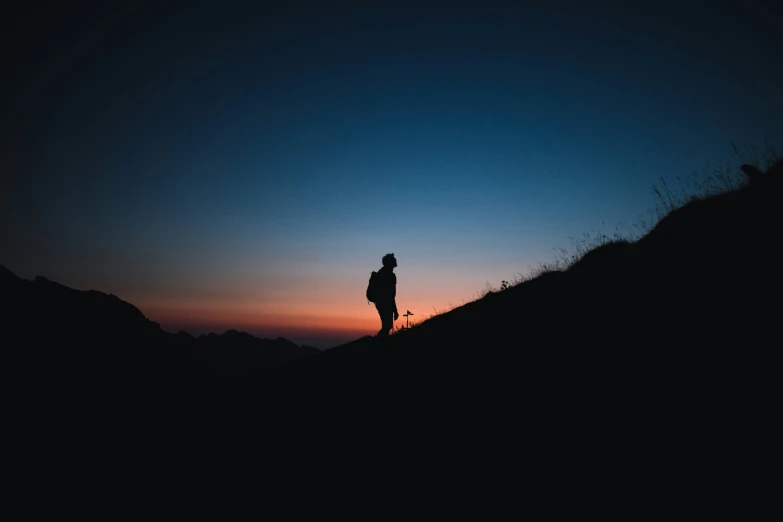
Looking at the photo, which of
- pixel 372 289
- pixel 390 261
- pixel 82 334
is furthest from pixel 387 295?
pixel 82 334

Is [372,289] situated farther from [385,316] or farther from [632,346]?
[632,346]

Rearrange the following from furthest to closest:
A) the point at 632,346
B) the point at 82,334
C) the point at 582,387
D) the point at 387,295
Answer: the point at 82,334, the point at 387,295, the point at 632,346, the point at 582,387

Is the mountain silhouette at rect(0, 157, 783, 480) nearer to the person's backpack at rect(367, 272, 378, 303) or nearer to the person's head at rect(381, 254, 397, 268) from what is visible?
the person's backpack at rect(367, 272, 378, 303)

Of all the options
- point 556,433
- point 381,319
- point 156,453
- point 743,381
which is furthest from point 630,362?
point 381,319

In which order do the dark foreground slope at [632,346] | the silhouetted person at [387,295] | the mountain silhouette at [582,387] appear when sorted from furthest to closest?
the silhouetted person at [387,295]
the dark foreground slope at [632,346]
the mountain silhouette at [582,387]

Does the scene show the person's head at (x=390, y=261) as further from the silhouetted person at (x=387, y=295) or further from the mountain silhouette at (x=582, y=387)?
the mountain silhouette at (x=582, y=387)

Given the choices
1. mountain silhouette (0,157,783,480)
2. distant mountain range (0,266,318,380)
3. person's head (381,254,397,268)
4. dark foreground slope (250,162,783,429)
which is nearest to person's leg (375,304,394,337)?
person's head (381,254,397,268)

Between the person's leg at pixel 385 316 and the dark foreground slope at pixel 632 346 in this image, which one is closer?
the dark foreground slope at pixel 632 346

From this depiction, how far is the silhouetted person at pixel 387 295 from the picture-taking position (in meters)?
12.6

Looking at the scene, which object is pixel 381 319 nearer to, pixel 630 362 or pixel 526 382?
pixel 526 382

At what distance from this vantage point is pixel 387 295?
41.4 feet


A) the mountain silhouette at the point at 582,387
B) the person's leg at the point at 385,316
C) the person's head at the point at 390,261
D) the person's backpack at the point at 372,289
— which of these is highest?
the person's head at the point at 390,261

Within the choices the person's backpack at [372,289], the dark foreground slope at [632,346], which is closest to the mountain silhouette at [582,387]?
the dark foreground slope at [632,346]

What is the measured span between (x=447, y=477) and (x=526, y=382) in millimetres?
1720
